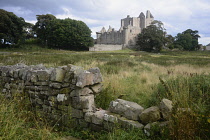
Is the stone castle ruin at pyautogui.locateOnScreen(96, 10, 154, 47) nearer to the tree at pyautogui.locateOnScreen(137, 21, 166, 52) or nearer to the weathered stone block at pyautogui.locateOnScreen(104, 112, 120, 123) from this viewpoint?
the tree at pyautogui.locateOnScreen(137, 21, 166, 52)

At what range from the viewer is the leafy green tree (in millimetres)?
54000

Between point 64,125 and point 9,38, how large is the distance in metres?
46.1

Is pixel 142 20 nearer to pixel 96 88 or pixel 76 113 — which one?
pixel 96 88

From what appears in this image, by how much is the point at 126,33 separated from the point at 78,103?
68081 mm

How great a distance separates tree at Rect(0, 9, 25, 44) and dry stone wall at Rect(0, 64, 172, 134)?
41.9m

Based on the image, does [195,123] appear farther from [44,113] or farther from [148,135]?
[44,113]

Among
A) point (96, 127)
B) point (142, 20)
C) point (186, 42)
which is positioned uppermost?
point (142, 20)

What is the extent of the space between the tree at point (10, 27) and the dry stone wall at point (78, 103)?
1649 inches

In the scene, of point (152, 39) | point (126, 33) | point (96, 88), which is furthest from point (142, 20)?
point (96, 88)

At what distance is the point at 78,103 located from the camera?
4488 mm

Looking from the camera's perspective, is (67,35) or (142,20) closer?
(67,35)

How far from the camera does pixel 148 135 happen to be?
336cm

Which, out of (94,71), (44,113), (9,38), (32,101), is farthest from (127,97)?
(9,38)

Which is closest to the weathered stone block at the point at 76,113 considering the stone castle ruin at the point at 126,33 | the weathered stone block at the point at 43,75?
the weathered stone block at the point at 43,75
